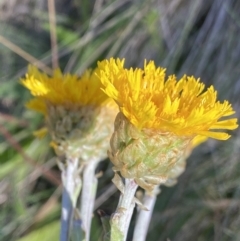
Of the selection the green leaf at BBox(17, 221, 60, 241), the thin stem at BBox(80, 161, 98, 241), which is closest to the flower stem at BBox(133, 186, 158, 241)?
the thin stem at BBox(80, 161, 98, 241)

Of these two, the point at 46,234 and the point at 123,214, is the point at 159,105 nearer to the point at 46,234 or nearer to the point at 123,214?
the point at 123,214

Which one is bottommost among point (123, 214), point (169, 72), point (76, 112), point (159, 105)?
point (123, 214)

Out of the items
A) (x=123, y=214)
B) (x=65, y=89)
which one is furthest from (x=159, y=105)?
(x=65, y=89)

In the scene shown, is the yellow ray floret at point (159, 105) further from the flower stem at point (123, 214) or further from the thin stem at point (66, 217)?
the thin stem at point (66, 217)

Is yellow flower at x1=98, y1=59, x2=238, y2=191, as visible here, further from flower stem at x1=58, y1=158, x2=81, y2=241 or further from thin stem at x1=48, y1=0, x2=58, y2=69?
thin stem at x1=48, y1=0, x2=58, y2=69

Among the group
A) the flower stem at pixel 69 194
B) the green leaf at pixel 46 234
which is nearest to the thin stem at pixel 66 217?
the flower stem at pixel 69 194

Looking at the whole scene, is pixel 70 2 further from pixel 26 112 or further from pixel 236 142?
pixel 236 142
